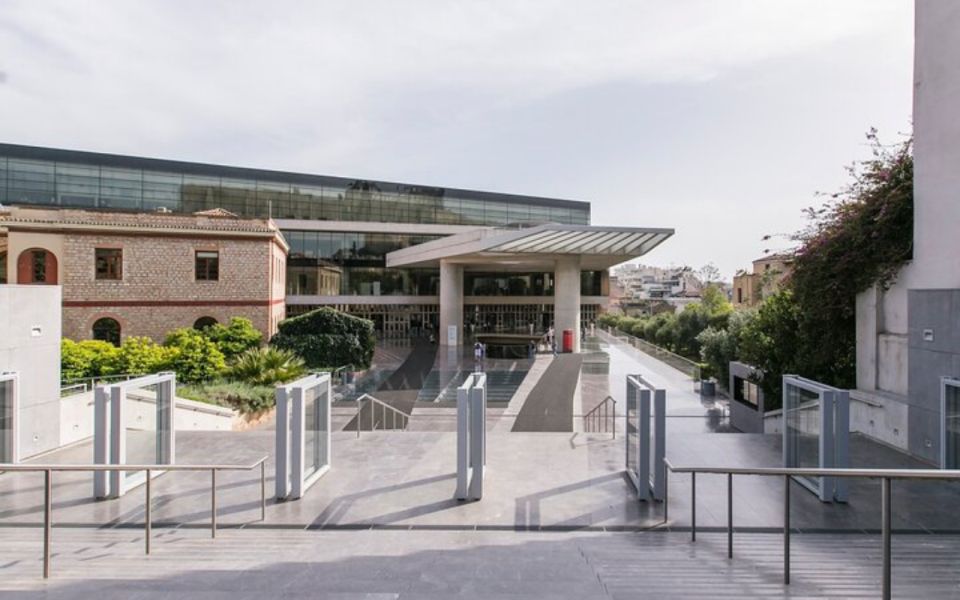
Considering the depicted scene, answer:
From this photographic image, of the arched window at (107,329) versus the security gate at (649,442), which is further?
the arched window at (107,329)

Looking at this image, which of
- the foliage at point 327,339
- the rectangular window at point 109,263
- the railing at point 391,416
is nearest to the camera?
the railing at point 391,416

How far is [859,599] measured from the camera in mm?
3779

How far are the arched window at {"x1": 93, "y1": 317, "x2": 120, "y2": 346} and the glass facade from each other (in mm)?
22376

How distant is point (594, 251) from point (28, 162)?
4331cm

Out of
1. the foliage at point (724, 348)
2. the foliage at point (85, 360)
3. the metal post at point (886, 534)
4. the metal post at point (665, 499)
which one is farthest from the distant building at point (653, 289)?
the metal post at point (886, 534)

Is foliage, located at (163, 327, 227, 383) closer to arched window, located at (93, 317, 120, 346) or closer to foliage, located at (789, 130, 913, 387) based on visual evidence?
arched window, located at (93, 317, 120, 346)

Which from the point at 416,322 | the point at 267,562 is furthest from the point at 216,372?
the point at 416,322

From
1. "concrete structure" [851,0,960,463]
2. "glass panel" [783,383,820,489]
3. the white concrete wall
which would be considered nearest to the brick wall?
the white concrete wall

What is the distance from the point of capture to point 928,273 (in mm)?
9266

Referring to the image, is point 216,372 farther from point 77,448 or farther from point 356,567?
point 356,567

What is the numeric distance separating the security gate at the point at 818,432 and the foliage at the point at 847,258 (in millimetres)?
4450

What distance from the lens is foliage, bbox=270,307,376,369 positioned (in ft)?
74.8

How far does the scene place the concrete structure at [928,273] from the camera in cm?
866

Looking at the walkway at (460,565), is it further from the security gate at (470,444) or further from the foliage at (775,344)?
the foliage at (775,344)
